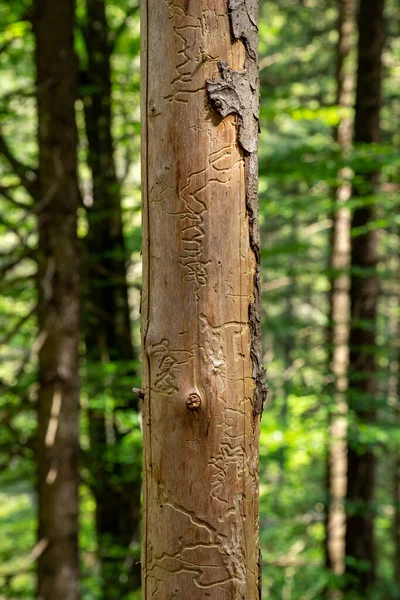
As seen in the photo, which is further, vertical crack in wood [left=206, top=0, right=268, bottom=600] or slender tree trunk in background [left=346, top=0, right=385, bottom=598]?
slender tree trunk in background [left=346, top=0, right=385, bottom=598]

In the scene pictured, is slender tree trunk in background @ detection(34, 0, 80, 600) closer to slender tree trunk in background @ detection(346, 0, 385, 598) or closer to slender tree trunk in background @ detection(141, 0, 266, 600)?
slender tree trunk in background @ detection(141, 0, 266, 600)

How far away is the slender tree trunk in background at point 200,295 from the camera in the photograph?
1.77 metres

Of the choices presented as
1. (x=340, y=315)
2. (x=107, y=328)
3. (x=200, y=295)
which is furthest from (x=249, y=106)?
(x=340, y=315)

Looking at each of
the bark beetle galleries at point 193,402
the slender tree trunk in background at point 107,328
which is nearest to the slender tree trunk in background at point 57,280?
the slender tree trunk in background at point 107,328

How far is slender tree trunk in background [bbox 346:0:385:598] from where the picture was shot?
805cm

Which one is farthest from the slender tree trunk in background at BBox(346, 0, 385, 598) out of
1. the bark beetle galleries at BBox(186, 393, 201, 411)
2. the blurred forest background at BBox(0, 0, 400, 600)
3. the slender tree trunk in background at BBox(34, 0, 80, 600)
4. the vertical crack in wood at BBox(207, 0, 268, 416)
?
the bark beetle galleries at BBox(186, 393, 201, 411)

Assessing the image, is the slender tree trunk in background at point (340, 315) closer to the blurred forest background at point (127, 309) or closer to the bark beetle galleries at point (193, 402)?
the blurred forest background at point (127, 309)

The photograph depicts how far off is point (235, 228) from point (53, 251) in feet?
10.4

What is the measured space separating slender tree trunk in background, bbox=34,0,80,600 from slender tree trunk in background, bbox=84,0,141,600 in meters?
1.29

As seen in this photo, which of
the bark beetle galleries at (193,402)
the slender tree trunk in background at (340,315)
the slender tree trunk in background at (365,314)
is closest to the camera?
the bark beetle galleries at (193,402)

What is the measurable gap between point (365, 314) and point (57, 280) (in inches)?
206

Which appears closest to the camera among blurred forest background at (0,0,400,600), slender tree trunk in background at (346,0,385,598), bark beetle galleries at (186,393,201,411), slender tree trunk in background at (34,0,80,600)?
bark beetle galleries at (186,393,201,411)

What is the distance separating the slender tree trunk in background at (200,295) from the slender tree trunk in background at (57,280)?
298 centimetres

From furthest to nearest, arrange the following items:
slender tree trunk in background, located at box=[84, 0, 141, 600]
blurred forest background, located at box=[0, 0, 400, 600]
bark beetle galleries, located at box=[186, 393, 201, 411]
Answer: slender tree trunk in background, located at box=[84, 0, 141, 600] < blurred forest background, located at box=[0, 0, 400, 600] < bark beetle galleries, located at box=[186, 393, 201, 411]
